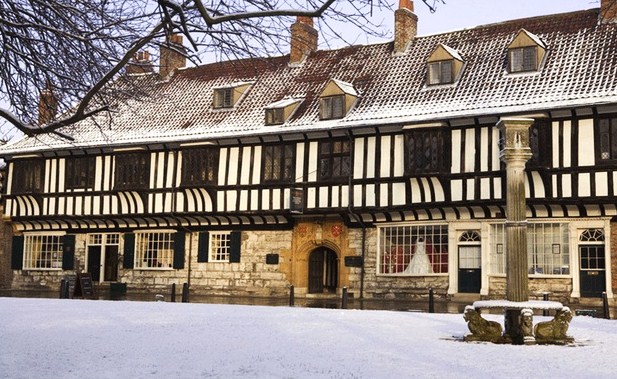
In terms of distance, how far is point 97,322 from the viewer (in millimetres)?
15688

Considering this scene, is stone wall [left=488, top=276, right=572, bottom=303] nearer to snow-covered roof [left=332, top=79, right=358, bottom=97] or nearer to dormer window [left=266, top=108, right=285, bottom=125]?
snow-covered roof [left=332, top=79, right=358, bottom=97]

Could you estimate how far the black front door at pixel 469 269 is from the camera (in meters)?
25.8

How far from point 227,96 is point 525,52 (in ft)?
36.7

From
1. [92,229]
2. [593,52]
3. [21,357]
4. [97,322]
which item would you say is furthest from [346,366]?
[92,229]

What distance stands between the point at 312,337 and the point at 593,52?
Result: 15943mm

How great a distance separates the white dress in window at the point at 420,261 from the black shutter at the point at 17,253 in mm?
16485

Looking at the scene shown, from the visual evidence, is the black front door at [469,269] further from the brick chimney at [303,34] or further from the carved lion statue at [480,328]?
the carved lion statue at [480,328]

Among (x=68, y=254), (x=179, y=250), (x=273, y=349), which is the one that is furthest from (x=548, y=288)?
(x=68, y=254)

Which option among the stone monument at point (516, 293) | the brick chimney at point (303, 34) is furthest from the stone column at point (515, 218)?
the brick chimney at point (303, 34)

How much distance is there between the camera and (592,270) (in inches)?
949

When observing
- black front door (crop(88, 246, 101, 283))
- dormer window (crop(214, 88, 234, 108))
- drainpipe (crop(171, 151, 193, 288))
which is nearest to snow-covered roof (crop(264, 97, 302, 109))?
dormer window (crop(214, 88, 234, 108))

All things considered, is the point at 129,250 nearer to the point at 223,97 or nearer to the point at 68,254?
the point at 68,254

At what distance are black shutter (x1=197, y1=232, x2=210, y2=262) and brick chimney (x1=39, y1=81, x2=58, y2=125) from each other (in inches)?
743

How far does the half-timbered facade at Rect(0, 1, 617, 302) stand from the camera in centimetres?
2411
